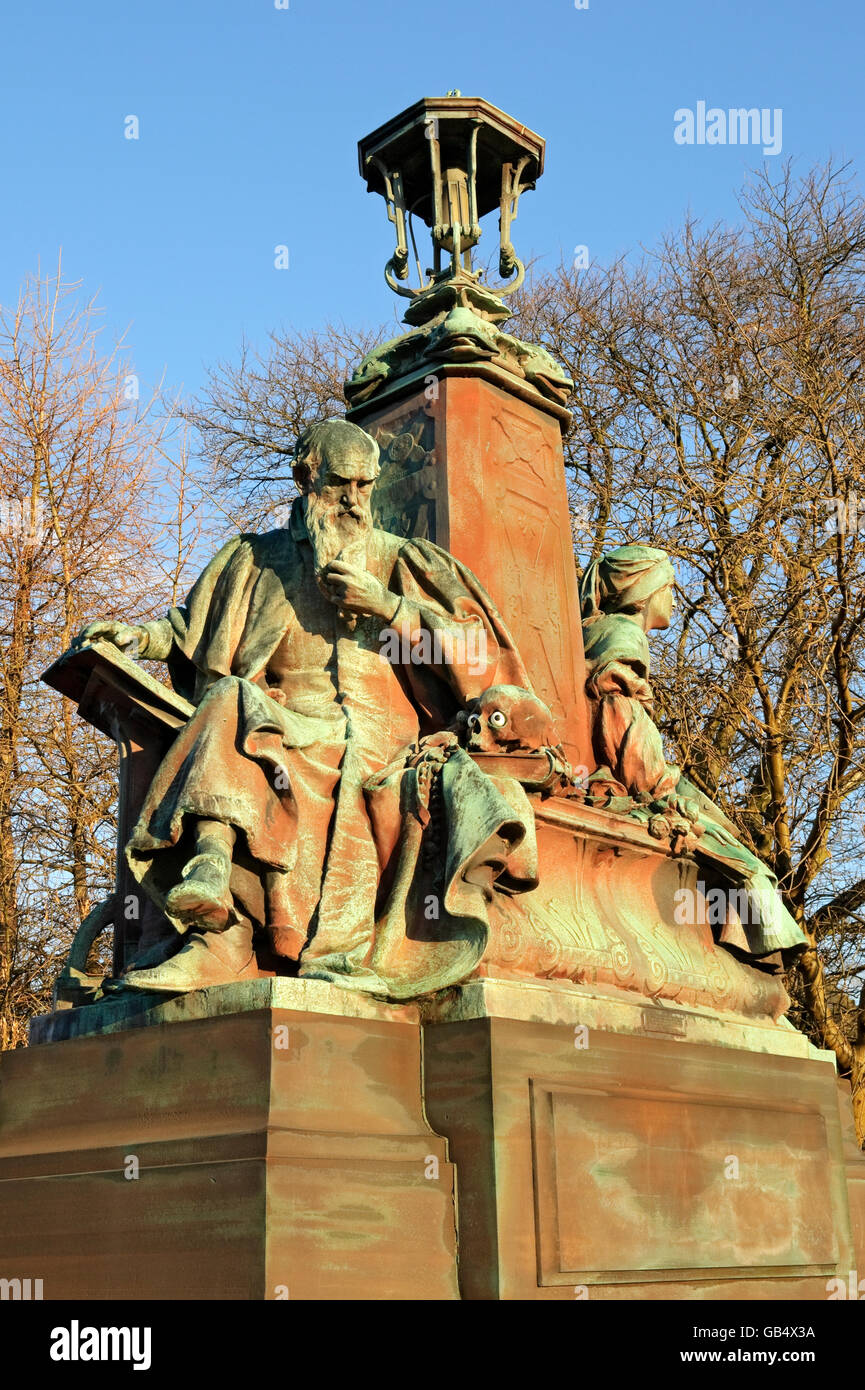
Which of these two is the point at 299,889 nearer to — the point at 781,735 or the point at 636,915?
the point at 636,915

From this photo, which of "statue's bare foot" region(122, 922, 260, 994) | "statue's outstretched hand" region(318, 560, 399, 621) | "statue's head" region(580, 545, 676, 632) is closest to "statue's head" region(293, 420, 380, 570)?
"statue's outstretched hand" region(318, 560, 399, 621)

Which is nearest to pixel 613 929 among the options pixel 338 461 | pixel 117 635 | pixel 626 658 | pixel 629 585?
pixel 626 658

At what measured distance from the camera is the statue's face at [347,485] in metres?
6.45

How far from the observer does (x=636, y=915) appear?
687 centimetres

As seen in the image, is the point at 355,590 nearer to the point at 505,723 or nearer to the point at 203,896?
the point at 505,723

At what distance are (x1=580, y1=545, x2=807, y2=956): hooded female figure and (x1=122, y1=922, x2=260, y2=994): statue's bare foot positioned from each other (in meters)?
2.25

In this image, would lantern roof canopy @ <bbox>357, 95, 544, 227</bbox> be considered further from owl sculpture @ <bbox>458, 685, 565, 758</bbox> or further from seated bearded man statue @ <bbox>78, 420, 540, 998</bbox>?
owl sculpture @ <bbox>458, 685, 565, 758</bbox>

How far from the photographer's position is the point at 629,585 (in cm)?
810

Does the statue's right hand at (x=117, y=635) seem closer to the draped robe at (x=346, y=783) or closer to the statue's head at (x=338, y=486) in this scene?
the draped robe at (x=346, y=783)

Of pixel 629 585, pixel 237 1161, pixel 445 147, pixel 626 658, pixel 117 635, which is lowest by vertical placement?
pixel 237 1161

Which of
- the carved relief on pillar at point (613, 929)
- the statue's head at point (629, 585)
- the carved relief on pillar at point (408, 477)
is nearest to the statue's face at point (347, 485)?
the carved relief on pillar at point (408, 477)

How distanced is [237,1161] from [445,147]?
566 centimetres

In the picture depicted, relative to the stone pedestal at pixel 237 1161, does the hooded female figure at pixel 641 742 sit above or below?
above
